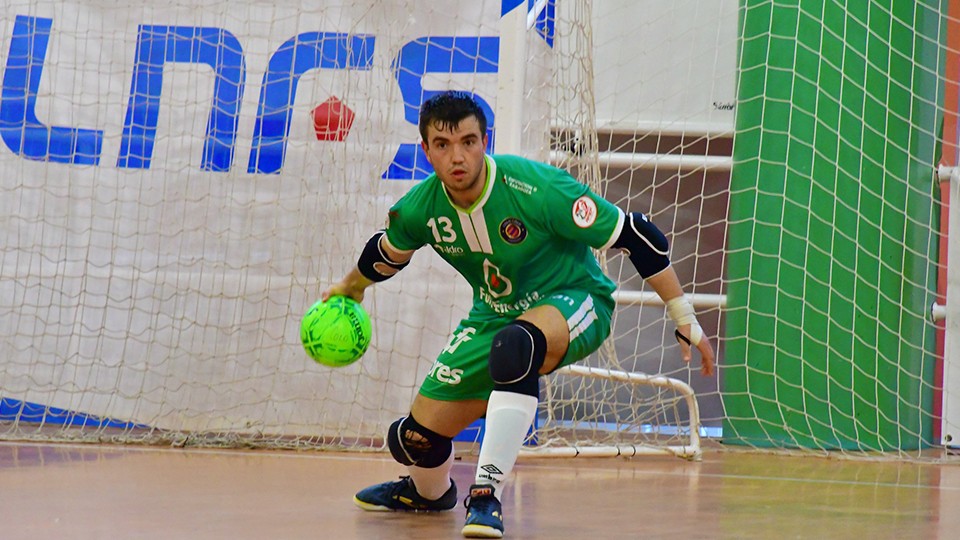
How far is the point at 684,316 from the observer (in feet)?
11.5

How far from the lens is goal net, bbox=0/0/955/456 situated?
6.01 metres

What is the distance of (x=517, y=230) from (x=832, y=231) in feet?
10.9

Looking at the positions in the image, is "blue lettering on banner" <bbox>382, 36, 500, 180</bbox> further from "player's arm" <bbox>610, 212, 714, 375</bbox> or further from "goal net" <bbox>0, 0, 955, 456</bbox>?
"player's arm" <bbox>610, 212, 714, 375</bbox>

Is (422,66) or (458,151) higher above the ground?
(422,66)

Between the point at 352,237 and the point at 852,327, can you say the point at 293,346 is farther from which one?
the point at 852,327

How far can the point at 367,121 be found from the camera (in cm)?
601

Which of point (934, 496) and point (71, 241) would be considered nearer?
point (934, 496)

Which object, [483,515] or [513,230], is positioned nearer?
[483,515]

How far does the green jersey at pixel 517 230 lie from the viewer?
3494mm

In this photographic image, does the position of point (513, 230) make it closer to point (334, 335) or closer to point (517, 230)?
point (517, 230)

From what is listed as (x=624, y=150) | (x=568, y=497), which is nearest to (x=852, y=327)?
(x=624, y=150)

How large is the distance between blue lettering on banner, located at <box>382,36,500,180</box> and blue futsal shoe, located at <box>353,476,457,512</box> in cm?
250

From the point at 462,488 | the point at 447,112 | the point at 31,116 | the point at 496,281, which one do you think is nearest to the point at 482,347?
the point at 496,281

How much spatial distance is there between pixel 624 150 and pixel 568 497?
3.35m
